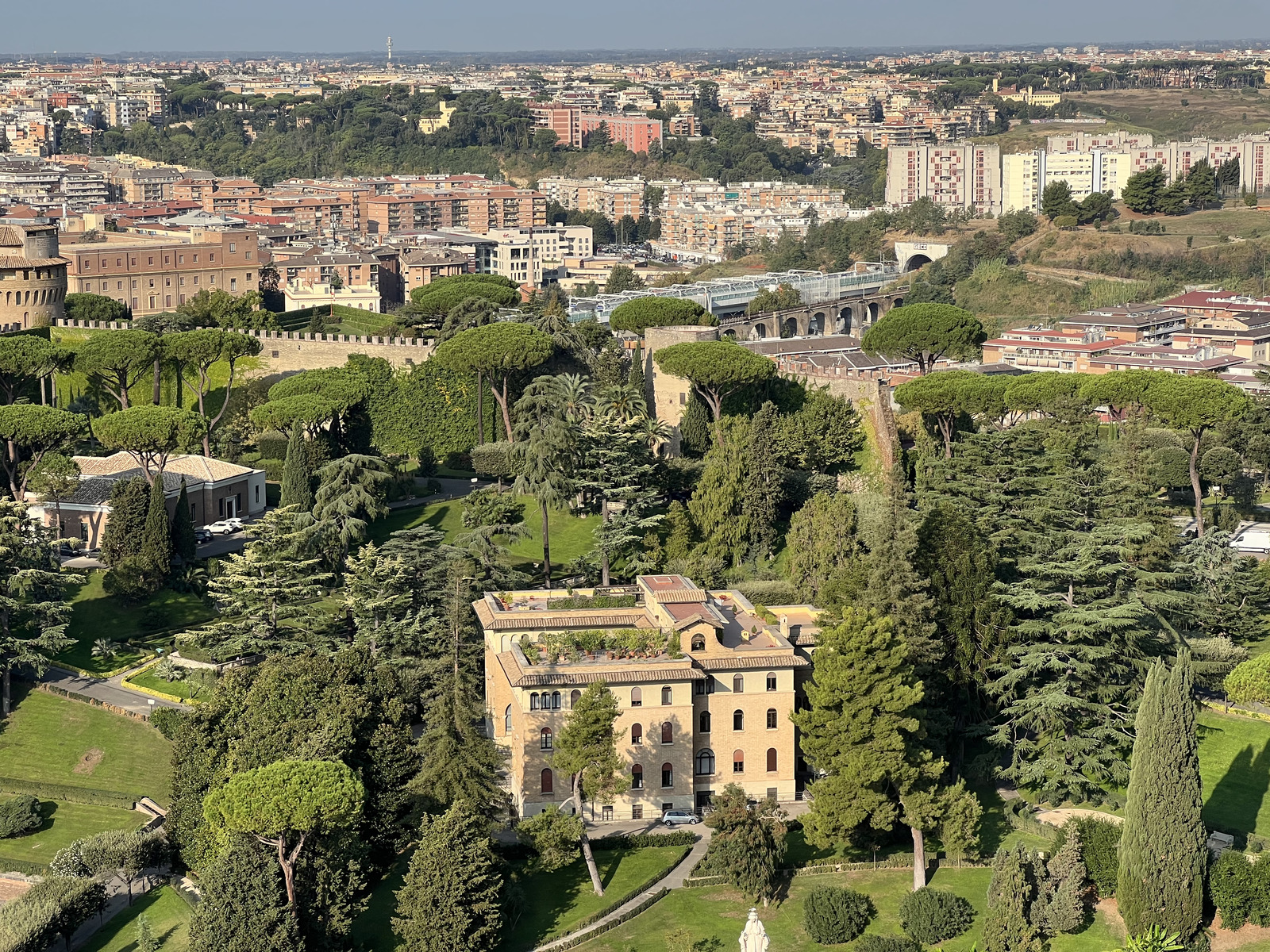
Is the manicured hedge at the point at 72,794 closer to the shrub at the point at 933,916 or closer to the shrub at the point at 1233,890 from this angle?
the shrub at the point at 933,916

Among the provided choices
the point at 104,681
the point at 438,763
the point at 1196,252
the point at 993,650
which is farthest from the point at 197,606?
the point at 1196,252

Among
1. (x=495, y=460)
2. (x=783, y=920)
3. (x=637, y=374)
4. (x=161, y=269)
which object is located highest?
(x=161, y=269)

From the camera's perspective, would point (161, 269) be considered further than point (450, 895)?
Yes

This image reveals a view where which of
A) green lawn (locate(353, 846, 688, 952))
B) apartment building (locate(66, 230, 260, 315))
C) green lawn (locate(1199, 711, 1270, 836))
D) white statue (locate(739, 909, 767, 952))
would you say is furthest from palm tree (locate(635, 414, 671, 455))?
apartment building (locate(66, 230, 260, 315))

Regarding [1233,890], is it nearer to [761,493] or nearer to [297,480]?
[761,493]

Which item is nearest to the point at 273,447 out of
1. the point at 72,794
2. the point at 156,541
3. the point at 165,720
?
the point at 156,541

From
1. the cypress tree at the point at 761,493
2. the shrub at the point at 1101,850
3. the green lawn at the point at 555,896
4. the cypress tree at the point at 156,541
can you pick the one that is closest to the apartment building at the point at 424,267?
the cypress tree at the point at 761,493

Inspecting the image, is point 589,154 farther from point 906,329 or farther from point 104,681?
point 104,681
